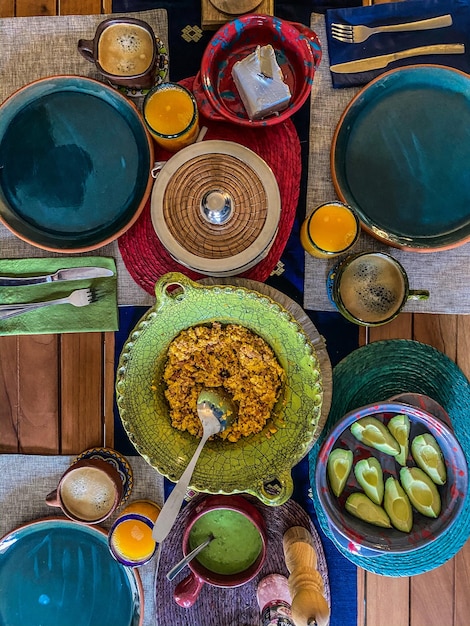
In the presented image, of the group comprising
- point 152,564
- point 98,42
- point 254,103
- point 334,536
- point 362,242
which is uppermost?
point 98,42

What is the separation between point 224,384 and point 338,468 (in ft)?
0.81

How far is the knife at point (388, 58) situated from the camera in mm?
955

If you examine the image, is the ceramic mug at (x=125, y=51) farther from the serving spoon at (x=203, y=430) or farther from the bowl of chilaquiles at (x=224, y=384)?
the serving spoon at (x=203, y=430)

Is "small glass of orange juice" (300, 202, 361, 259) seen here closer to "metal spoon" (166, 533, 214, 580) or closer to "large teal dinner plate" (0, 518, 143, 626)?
"metal spoon" (166, 533, 214, 580)

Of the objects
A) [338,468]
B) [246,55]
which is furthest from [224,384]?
[246,55]

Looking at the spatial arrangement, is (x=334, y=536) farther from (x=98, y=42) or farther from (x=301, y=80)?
(x=98, y=42)

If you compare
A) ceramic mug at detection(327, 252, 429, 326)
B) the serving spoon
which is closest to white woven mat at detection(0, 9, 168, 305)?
the serving spoon

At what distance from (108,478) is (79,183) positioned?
571 mm

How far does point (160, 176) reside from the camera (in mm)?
919

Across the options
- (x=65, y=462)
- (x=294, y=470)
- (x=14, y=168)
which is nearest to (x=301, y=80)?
(x=14, y=168)

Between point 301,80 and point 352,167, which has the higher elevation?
point 301,80

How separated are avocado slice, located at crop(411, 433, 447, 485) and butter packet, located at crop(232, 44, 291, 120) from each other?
639 millimetres

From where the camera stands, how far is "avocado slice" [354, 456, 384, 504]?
34.5 inches

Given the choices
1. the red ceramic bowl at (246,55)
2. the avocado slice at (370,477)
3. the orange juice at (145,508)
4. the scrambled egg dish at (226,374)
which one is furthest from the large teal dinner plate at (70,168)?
the avocado slice at (370,477)
